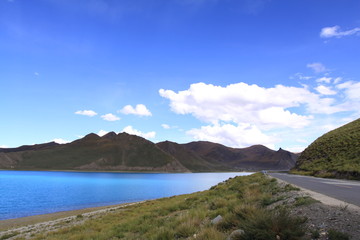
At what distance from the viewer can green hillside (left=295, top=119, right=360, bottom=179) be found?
30888 mm

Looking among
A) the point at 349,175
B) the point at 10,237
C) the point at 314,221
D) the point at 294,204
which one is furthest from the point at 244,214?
the point at 349,175

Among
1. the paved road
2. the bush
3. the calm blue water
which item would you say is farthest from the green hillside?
the calm blue water

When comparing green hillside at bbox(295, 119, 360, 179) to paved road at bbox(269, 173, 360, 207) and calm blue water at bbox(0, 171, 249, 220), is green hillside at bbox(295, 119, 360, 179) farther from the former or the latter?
calm blue water at bbox(0, 171, 249, 220)

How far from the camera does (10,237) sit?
18250 millimetres

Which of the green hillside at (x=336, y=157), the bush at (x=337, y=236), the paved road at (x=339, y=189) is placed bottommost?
the bush at (x=337, y=236)

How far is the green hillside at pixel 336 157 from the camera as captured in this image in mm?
30888

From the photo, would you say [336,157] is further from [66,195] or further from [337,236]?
[66,195]

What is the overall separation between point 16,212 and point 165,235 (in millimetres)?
34587

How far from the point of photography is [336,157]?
38375 mm

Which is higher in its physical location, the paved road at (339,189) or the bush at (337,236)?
the paved road at (339,189)

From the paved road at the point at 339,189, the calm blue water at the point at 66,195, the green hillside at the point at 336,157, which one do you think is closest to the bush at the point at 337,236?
the paved road at the point at 339,189

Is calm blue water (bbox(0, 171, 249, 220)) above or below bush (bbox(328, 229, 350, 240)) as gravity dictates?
below

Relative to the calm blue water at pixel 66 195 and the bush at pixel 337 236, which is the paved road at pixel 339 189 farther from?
the calm blue water at pixel 66 195

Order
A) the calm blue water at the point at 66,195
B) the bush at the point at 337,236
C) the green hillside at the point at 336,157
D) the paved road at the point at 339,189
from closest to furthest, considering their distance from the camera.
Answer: the bush at the point at 337,236
the paved road at the point at 339,189
the green hillside at the point at 336,157
the calm blue water at the point at 66,195
